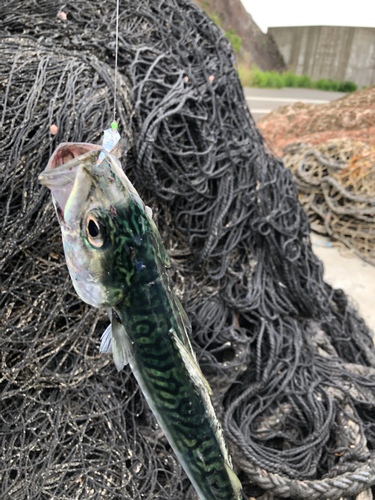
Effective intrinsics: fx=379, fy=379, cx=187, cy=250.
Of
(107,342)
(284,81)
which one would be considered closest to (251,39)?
(284,81)

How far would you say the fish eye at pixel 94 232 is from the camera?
18.8 inches

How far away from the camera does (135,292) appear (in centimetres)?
55

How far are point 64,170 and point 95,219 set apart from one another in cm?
7

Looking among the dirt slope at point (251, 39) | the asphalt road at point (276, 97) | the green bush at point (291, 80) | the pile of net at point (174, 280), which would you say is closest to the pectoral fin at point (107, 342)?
the pile of net at point (174, 280)

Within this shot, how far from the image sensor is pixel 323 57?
14.3m

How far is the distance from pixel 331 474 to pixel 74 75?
1734mm

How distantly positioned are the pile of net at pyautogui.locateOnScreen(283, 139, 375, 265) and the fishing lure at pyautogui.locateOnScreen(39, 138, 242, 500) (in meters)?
3.45

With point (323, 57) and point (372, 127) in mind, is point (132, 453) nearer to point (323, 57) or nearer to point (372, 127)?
point (372, 127)

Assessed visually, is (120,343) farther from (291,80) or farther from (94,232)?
(291,80)

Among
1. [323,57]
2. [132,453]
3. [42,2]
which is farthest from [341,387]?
[323,57]

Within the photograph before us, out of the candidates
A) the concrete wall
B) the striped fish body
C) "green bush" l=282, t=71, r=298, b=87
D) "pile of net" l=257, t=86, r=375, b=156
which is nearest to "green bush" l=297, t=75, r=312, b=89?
"green bush" l=282, t=71, r=298, b=87

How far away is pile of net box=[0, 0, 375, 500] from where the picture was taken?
3.83 ft

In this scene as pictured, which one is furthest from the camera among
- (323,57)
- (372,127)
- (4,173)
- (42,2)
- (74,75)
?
(323,57)

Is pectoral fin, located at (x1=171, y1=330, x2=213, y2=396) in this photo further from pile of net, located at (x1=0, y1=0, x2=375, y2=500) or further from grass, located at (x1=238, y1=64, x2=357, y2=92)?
grass, located at (x1=238, y1=64, x2=357, y2=92)
